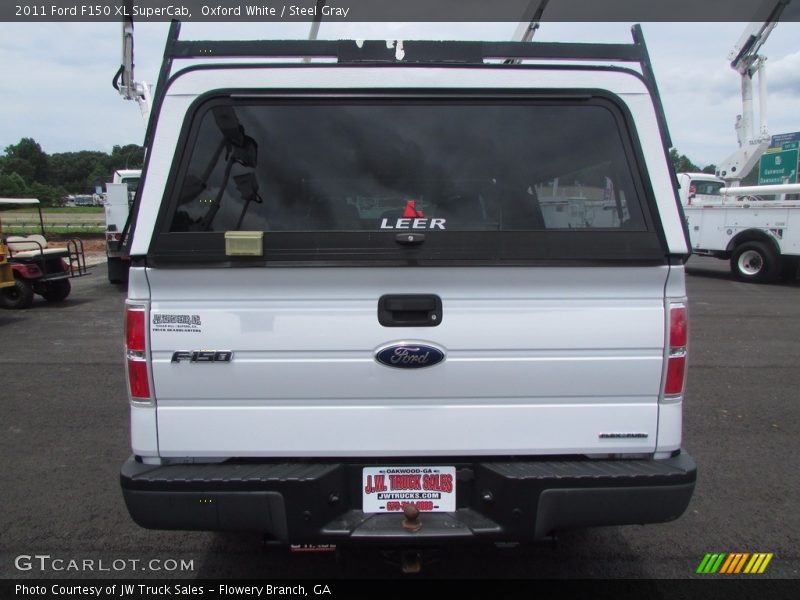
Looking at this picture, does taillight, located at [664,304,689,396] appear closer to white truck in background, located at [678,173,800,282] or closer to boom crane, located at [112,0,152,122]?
boom crane, located at [112,0,152,122]

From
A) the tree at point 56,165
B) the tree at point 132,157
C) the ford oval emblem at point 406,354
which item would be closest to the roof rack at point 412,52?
the tree at point 132,157

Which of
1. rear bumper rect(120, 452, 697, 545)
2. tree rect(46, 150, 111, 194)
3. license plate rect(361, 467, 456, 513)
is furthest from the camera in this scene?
tree rect(46, 150, 111, 194)

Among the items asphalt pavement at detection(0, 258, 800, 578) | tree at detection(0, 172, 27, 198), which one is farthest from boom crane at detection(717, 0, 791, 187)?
tree at detection(0, 172, 27, 198)

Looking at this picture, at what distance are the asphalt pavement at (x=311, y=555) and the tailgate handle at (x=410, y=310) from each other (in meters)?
1.12

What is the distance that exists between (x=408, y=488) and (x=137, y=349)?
3.91ft

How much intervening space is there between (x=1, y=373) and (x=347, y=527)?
6085 mm

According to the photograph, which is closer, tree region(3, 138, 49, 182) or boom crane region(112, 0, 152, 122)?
boom crane region(112, 0, 152, 122)

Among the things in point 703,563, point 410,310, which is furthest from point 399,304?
point 703,563

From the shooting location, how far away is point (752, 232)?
14.2 m

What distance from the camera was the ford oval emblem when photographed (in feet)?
7.45

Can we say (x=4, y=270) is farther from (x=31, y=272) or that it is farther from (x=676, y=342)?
(x=676, y=342)

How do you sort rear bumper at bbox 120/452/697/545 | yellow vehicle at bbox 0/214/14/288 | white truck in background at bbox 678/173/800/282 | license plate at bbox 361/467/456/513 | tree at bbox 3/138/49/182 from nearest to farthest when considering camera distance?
rear bumper at bbox 120/452/697/545 → license plate at bbox 361/467/456/513 → yellow vehicle at bbox 0/214/14/288 → white truck in background at bbox 678/173/800/282 → tree at bbox 3/138/49/182

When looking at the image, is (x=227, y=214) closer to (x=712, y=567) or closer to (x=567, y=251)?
(x=567, y=251)

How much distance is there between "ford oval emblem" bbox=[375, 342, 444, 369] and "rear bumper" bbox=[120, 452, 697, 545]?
1.56 ft
